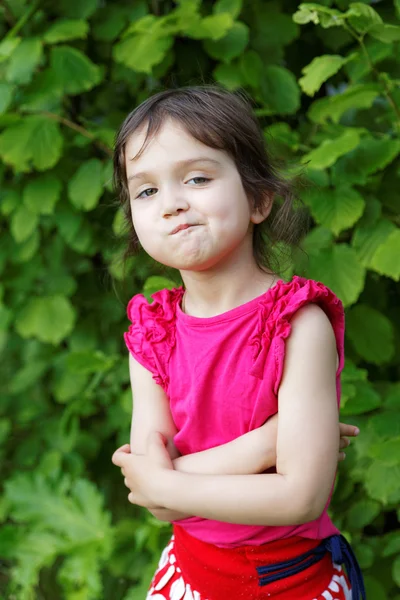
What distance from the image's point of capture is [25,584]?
2.29 m

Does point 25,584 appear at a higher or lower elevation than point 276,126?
lower

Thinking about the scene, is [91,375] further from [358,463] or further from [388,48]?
[388,48]

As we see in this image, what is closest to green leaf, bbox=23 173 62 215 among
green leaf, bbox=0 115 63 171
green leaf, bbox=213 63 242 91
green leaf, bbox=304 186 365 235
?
green leaf, bbox=0 115 63 171

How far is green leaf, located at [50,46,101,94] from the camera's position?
2113mm

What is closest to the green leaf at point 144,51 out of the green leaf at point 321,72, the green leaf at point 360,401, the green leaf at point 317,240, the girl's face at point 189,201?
the green leaf at point 321,72

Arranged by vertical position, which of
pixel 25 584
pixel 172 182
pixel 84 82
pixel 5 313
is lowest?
pixel 25 584

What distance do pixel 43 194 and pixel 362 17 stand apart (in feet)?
3.58

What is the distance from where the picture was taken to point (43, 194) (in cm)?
229

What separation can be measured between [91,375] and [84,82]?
946 mm

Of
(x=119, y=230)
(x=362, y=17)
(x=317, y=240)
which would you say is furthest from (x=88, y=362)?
(x=362, y=17)

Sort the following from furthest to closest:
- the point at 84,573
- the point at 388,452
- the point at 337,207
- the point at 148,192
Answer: the point at 84,573 < the point at 337,207 < the point at 388,452 < the point at 148,192

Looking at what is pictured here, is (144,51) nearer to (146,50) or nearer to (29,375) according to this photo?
(146,50)

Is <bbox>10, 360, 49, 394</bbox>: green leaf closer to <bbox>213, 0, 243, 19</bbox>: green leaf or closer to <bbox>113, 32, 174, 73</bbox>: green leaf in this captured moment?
<bbox>113, 32, 174, 73</bbox>: green leaf

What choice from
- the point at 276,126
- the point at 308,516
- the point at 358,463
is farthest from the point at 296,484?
the point at 276,126
